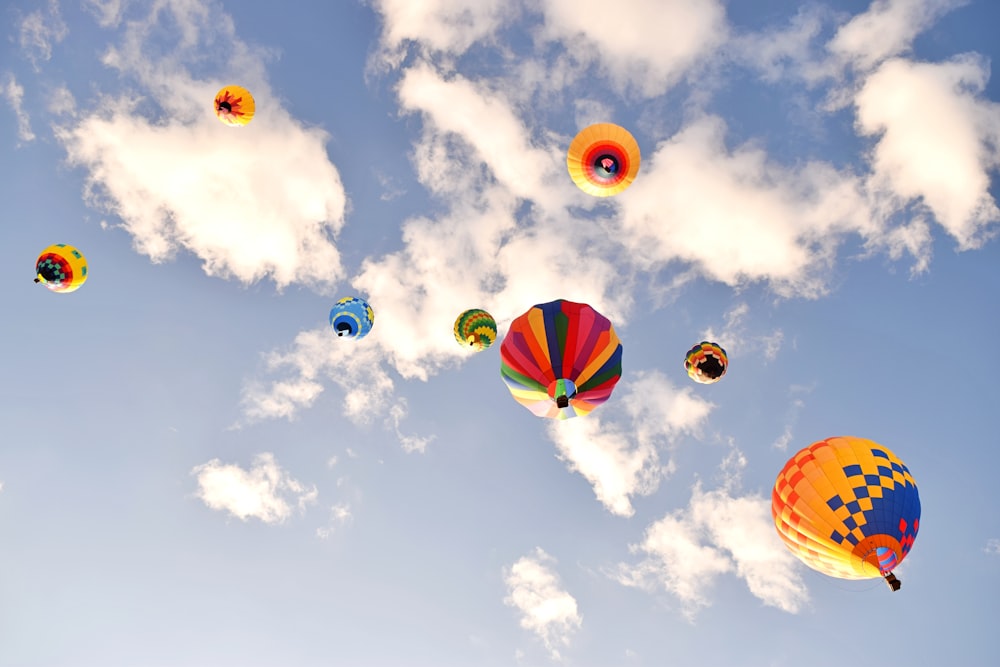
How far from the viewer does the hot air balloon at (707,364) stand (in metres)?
17.1

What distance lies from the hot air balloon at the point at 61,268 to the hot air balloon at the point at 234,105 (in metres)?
7.14

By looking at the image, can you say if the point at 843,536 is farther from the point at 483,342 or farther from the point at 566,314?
the point at 483,342

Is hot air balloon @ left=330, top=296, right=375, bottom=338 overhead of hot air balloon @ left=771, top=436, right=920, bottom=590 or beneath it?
overhead

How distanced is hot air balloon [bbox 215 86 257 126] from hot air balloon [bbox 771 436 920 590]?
21611mm

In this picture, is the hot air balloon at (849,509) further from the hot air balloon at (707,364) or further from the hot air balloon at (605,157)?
the hot air balloon at (605,157)

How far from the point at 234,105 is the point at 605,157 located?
43.8 ft

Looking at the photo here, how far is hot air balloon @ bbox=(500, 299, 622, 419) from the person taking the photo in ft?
46.6

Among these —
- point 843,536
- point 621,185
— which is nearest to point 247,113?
point 621,185

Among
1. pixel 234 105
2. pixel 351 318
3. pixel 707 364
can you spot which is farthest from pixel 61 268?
pixel 707 364

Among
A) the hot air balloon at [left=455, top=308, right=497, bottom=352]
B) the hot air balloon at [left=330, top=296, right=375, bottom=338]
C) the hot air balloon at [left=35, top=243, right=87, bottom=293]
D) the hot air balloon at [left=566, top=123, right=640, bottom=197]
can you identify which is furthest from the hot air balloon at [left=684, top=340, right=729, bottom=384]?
the hot air balloon at [left=35, top=243, right=87, bottom=293]

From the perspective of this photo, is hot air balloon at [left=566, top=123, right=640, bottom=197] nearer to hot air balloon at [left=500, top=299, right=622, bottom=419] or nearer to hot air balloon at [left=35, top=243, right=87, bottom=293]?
hot air balloon at [left=500, top=299, right=622, bottom=419]

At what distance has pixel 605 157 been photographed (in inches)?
670

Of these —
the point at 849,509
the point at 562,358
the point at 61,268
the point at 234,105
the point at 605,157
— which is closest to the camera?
the point at 849,509

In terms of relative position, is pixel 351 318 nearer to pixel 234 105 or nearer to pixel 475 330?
pixel 475 330
